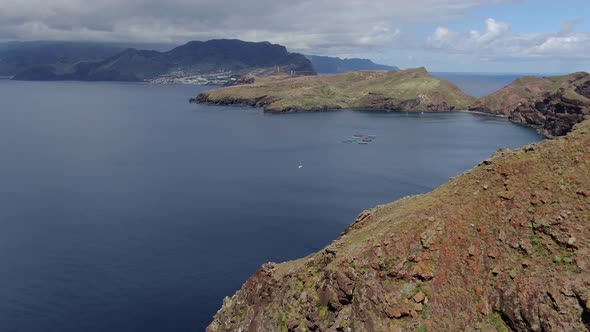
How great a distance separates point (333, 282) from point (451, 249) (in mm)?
14312

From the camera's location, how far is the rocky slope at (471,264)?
44.6 m

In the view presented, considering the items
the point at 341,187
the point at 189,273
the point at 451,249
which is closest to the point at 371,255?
the point at 451,249

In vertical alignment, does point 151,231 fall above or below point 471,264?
below

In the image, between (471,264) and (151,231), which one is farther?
(151,231)

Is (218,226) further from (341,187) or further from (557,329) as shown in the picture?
(557,329)

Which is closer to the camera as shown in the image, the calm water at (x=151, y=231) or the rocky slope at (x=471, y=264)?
the rocky slope at (x=471, y=264)

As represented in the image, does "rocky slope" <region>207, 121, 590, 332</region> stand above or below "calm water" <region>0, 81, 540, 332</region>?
above

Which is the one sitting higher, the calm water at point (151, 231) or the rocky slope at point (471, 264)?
the rocky slope at point (471, 264)

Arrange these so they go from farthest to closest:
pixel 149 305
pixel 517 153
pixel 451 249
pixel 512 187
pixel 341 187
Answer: pixel 341 187 < pixel 149 305 < pixel 517 153 < pixel 512 187 < pixel 451 249

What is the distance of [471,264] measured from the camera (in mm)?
49375

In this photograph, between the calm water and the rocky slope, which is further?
the calm water

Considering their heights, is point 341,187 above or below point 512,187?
below

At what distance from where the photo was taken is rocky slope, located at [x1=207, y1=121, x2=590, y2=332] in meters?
44.6

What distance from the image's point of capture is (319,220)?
5172 inches
